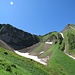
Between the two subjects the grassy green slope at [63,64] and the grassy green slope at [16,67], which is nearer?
the grassy green slope at [16,67]

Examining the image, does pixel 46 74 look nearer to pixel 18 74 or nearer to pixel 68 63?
pixel 18 74

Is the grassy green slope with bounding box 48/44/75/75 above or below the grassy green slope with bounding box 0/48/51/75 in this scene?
above

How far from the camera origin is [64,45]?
13712 cm

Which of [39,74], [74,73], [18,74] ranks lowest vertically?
[18,74]

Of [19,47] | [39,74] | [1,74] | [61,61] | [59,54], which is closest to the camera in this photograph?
[1,74]

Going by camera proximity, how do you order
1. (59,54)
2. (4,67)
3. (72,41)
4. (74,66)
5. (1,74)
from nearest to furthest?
(1,74) < (4,67) < (74,66) < (59,54) < (72,41)

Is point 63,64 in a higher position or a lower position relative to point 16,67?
higher

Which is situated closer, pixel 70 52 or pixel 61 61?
pixel 61 61

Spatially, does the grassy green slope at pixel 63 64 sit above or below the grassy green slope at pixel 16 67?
above

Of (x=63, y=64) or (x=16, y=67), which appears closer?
(x=16, y=67)

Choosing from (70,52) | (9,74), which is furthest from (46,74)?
(70,52)

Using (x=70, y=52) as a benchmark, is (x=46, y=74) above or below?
below

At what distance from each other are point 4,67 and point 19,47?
167 metres

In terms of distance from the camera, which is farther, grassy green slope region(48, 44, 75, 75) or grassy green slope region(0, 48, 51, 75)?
grassy green slope region(48, 44, 75, 75)
